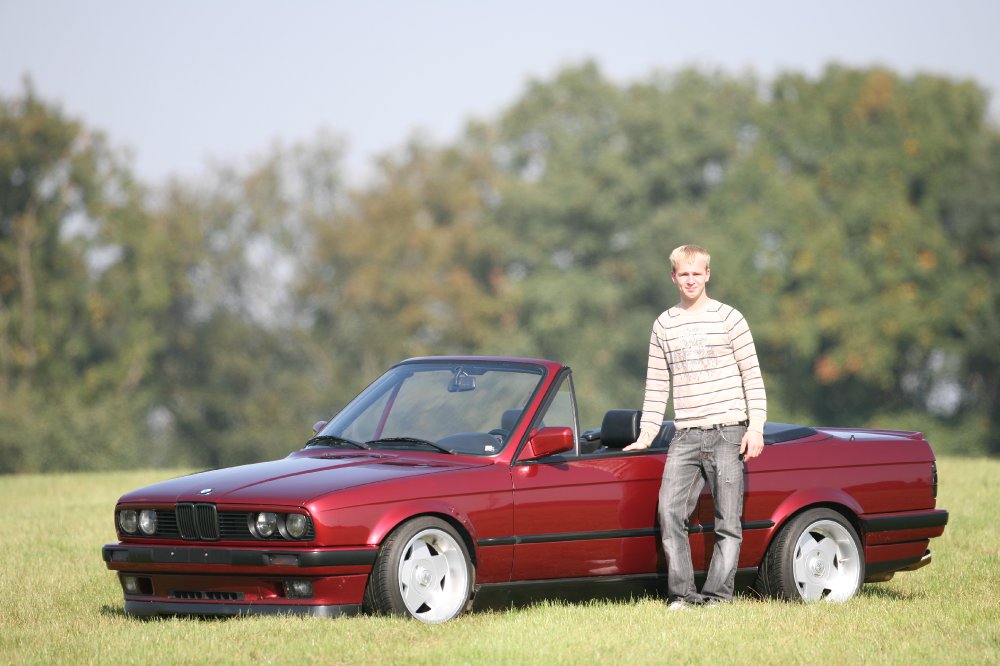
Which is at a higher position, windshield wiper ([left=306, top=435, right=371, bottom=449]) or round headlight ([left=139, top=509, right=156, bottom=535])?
windshield wiper ([left=306, top=435, right=371, bottom=449])

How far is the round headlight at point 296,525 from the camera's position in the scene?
7.91 m

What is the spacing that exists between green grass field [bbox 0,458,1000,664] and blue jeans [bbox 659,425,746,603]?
20cm


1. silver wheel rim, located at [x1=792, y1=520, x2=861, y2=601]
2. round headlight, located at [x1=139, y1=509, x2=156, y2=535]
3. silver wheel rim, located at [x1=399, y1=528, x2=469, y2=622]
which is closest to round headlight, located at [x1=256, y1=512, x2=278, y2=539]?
silver wheel rim, located at [x1=399, y1=528, x2=469, y2=622]

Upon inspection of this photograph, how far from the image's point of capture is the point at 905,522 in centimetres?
970

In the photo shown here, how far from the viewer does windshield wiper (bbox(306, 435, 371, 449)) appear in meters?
9.30

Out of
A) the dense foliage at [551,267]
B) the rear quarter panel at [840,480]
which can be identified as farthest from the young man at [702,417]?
the dense foliage at [551,267]

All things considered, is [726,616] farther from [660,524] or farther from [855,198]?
[855,198]

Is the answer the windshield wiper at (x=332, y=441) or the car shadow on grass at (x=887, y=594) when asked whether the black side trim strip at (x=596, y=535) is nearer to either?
the car shadow on grass at (x=887, y=594)

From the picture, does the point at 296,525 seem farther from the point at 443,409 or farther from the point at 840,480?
the point at 840,480

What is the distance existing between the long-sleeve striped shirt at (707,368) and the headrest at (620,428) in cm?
13

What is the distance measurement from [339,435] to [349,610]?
173 cm

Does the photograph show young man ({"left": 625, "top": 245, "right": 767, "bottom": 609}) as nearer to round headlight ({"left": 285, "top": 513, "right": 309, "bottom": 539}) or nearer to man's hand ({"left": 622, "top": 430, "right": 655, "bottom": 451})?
man's hand ({"left": 622, "top": 430, "right": 655, "bottom": 451})

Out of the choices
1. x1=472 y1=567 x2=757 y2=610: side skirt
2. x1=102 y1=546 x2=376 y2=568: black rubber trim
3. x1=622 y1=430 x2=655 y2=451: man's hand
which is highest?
x1=622 y1=430 x2=655 y2=451: man's hand

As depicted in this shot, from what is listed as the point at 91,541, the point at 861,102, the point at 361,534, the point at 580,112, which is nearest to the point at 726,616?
the point at 361,534
